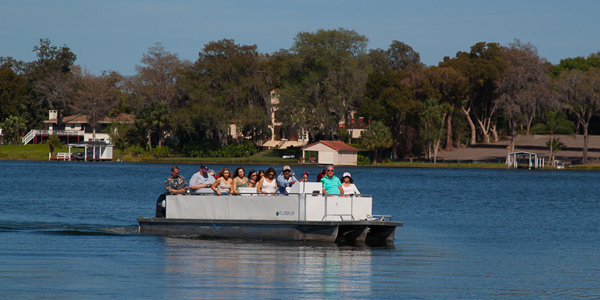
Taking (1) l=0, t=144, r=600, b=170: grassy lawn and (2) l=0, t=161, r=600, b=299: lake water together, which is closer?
(2) l=0, t=161, r=600, b=299: lake water

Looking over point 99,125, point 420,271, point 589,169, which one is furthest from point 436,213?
point 99,125

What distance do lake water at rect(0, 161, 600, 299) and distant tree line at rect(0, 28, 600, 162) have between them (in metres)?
54.4

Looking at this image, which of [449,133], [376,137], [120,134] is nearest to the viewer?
[376,137]

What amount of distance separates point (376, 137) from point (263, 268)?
71277mm

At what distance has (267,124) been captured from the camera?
95.2 m

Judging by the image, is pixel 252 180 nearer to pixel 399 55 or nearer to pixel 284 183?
pixel 284 183

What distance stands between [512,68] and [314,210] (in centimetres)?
7353

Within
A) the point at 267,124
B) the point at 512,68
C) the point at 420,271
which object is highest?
the point at 512,68

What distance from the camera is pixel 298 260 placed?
16688mm

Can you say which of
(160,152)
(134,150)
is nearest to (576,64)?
(160,152)

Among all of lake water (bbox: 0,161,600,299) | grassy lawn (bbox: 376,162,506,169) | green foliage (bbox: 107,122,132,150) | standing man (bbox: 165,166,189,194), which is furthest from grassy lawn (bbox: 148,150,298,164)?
standing man (bbox: 165,166,189,194)

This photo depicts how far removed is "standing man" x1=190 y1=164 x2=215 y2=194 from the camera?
800 inches

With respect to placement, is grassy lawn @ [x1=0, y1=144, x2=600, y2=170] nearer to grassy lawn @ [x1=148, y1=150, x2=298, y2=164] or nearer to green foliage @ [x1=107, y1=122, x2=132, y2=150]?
grassy lawn @ [x1=148, y1=150, x2=298, y2=164]

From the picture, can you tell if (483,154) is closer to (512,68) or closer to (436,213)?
(512,68)
